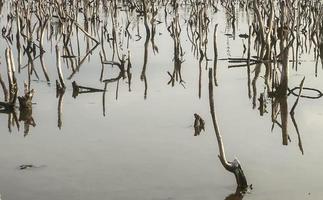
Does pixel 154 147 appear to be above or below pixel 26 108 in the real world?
below

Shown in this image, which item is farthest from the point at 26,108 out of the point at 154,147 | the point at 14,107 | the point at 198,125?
the point at 198,125

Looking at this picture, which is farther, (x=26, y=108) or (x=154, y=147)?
(x=26, y=108)

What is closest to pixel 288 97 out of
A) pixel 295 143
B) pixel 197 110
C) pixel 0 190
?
pixel 197 110

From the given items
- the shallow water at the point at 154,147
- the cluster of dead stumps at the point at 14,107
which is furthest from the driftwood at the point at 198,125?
the cluster of dead stumps at the point at 14,107

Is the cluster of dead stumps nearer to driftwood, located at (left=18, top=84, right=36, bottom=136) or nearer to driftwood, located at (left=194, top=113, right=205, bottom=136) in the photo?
driftwood, located at (left=18, top=84, right=36, bottom=136)

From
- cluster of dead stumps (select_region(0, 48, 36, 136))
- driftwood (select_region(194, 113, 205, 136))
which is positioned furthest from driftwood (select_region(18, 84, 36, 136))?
driftwood (select_region(194, 113, 205, 136))

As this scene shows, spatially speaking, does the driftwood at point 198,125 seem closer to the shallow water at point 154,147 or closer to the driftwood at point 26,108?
the shallow water at point 154,147

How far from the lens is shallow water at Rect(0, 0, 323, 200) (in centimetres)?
337

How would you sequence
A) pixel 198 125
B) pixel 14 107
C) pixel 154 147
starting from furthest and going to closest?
pixel 14 107 → pixel 198 125 → pixel 154 147

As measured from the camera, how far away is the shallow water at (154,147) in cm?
337

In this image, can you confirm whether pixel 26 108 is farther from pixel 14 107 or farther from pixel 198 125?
pixel 198 125

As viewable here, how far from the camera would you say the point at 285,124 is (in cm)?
447

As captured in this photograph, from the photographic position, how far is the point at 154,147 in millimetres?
4180

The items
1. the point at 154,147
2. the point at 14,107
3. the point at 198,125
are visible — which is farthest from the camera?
the point at 14,107
